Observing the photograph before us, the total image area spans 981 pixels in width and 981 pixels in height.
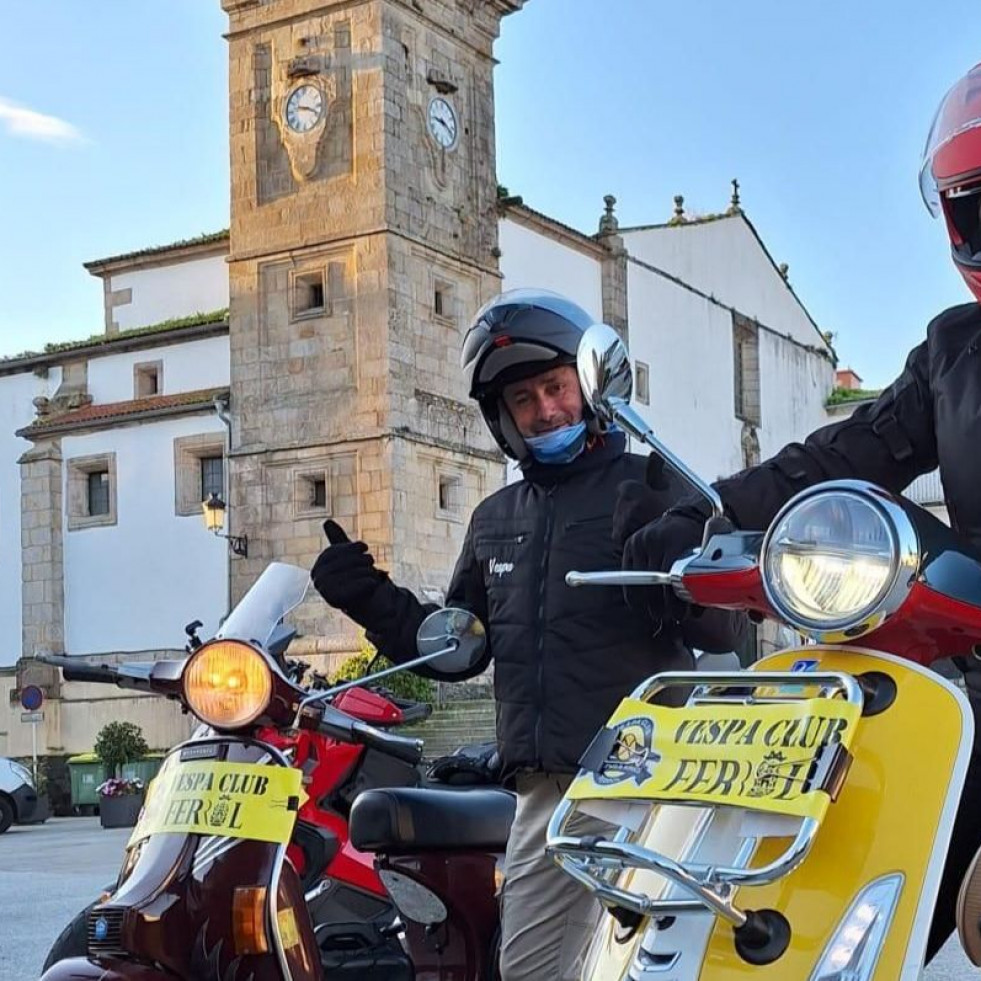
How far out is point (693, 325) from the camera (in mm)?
33312

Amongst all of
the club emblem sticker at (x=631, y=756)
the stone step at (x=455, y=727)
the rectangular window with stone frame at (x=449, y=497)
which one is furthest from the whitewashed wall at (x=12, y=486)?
the club emblem sticker at (x=631, y=756)

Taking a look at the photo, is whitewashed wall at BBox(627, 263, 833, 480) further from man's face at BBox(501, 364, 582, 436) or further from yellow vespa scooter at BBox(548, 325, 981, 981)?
yellow vespa scooter at BBox(548, 325, 981, 981)

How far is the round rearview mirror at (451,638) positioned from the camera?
2.79m

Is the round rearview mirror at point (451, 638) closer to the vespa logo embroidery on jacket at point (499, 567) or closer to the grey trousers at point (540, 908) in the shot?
the vespa logo embroidery on jacket at point (499, 567)

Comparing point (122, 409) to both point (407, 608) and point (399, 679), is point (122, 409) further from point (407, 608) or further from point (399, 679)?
point (407, 608)

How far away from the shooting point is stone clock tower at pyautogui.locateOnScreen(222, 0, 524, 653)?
25000 millimetres

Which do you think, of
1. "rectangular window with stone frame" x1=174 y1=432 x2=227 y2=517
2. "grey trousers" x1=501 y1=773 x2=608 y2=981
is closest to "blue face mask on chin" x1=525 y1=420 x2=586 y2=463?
"grey trousers" x1=501 y1=773 x2=608 y2=981

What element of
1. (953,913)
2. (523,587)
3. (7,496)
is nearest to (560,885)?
(523,587)

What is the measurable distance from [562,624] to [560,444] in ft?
1.00

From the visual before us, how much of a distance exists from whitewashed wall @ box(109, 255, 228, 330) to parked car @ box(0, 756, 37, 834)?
1450 cm

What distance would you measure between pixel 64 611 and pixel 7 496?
2.63 metres

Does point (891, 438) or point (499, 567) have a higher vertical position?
point (891, 438)

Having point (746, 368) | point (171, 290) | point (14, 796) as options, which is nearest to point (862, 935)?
point (14, 796)

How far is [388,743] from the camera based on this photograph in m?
3.26
